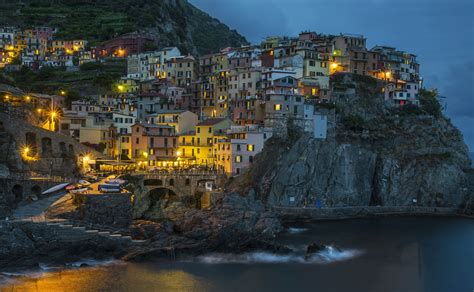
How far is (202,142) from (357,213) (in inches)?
816

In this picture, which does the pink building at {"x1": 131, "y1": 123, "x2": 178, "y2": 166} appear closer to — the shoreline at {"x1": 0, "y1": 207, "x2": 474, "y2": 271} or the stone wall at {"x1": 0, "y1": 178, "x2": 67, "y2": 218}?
the stone wall at {"x1": 0, "y1": 178, "x2": 67, "y2": 218}

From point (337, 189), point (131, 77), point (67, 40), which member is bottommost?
point (337, 189)

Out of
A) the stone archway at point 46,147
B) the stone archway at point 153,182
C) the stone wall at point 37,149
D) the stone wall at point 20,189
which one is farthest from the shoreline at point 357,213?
the stone archway at point 46,147

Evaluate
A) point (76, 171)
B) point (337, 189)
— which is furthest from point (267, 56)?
point (76, 171)

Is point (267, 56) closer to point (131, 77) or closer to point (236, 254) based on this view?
point (131, 77)

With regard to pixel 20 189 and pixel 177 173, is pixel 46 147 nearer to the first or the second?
pixel 20 189

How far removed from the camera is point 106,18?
131m

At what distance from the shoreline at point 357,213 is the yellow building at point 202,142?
11819 mm

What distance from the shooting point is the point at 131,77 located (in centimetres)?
10181

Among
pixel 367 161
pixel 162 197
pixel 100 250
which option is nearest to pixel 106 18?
pixel 162 197

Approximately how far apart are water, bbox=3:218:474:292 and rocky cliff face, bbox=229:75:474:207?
10.8 m

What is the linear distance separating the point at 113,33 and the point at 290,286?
295ft

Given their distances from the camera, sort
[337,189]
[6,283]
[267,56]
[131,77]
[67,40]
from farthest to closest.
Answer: [67,40] → [131,77] → [267,56] → [337,189] → [6,283]

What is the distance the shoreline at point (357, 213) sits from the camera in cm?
6788
